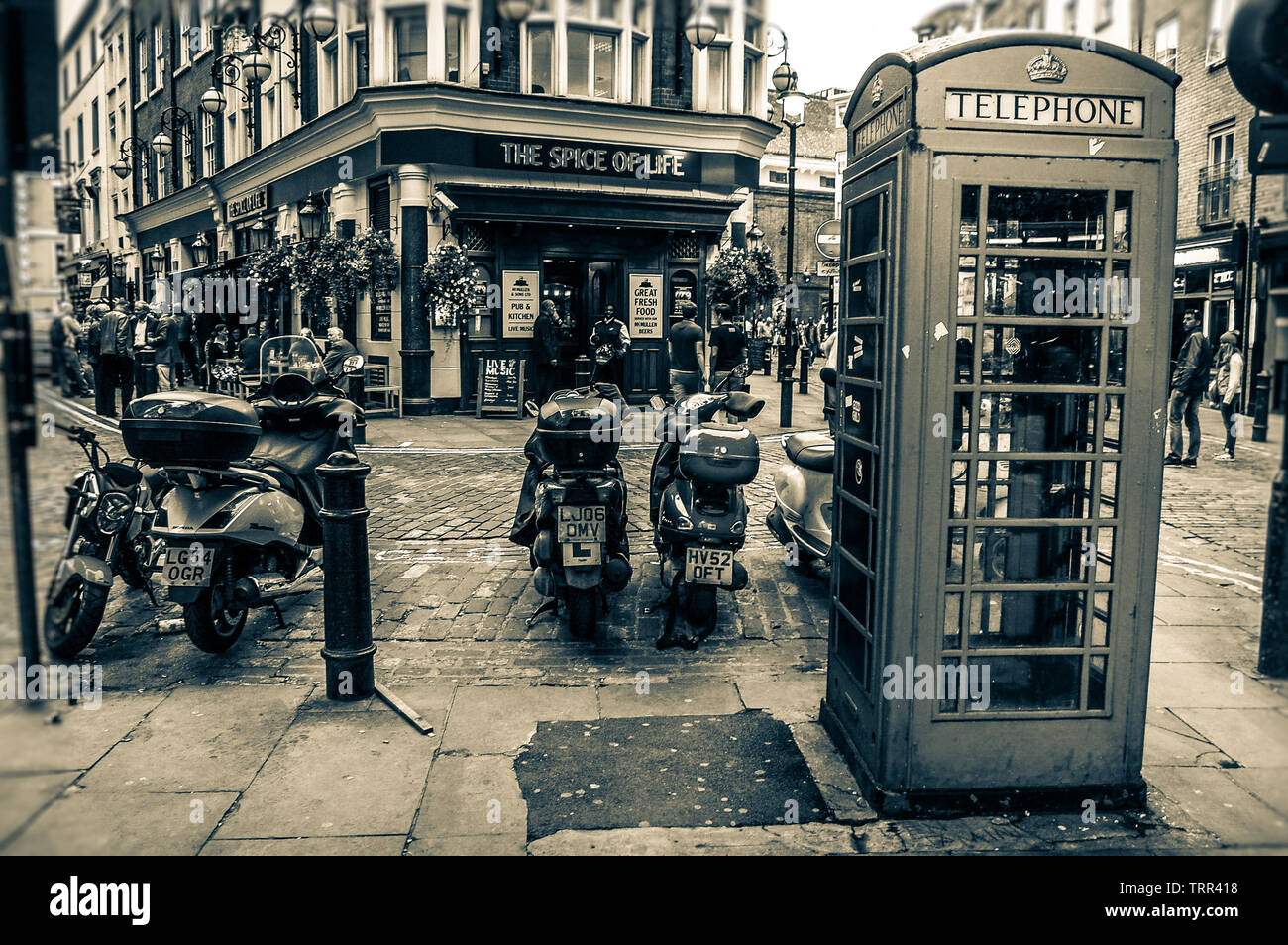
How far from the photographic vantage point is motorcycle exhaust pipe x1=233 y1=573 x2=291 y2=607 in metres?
5.14

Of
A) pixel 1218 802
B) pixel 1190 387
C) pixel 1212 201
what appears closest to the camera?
pixel 1218 802

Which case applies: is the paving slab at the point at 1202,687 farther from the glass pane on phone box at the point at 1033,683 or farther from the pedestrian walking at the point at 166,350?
the pedestrian walking at the point at 166,350

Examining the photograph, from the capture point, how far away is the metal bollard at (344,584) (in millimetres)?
4617

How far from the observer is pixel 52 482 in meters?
1.77

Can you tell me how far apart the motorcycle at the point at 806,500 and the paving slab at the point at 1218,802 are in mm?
2692

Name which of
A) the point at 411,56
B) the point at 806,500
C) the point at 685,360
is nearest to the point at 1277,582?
the point at 806,500

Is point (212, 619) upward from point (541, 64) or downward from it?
downward

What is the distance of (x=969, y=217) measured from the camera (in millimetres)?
3537

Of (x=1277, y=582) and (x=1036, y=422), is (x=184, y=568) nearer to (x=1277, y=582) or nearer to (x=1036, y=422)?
(x=1036, y=422)

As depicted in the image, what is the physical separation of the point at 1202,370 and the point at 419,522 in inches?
388

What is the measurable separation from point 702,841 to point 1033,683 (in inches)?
58.9

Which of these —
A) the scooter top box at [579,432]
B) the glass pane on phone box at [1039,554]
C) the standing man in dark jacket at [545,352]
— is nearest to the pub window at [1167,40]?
the glass pane on phone box at [1039,554]
